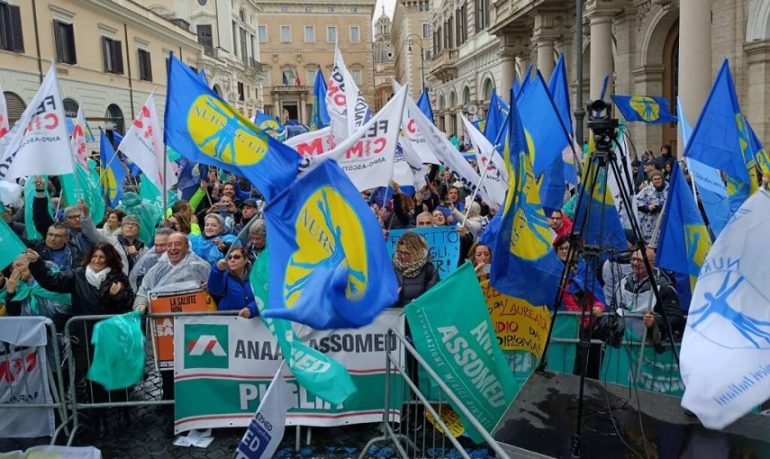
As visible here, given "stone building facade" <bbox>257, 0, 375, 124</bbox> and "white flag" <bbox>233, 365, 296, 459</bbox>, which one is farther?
"stone building facade" <bbox>257, 0, 375, 124</bbox>

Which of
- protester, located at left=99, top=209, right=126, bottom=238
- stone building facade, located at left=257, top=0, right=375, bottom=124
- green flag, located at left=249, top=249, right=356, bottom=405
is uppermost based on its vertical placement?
stone building facade, located at left=257, top=0, right=375, bottom=124

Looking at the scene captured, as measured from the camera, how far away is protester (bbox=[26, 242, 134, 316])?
196 inches

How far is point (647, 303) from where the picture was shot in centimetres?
498

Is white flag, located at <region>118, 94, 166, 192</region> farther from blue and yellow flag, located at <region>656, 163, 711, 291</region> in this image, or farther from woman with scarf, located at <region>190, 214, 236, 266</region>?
blue and yellow flag, located at <region>656, 163, 711, 291</region>

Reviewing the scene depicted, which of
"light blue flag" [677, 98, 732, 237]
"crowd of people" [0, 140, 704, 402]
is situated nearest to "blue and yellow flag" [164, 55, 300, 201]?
"crowd of people" [0, 140, 704, 402]

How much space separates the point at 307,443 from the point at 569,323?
238 cm

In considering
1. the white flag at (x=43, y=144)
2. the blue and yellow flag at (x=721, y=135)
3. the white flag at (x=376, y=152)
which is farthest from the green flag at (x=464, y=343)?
the white flag at (x=43, y=144)

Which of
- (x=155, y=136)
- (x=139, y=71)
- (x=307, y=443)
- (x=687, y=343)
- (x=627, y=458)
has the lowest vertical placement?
(x=307, y=443)

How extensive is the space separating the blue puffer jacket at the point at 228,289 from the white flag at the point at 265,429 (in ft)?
5.07

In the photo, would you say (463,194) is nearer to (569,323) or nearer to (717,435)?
(569,323)

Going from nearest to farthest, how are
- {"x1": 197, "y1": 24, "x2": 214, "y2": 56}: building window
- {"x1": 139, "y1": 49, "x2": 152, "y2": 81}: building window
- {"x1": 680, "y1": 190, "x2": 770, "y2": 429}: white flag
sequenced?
{"x1": 680, "y1": 190, "x2": 770, "y2": 429}: white flag < {"x1": 139, "y1": 49, "x2": 152, "y2": 81}: building window < {"x1": 197, "y1": 24, "x2": 214, "y2": 56}: building window

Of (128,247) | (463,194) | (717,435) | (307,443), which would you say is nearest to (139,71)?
(463,194)

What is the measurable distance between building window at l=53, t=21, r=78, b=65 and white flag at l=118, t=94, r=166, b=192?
72.0ft

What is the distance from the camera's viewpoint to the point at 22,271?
5168mm
